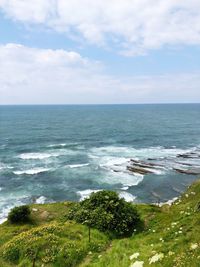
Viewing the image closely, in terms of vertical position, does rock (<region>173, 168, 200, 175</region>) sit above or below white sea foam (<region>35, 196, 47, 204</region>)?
above

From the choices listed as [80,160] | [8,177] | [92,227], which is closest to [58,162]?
[80,160]

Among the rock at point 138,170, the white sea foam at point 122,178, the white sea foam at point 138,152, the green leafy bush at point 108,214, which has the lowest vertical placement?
the white sea foam at point 122,178

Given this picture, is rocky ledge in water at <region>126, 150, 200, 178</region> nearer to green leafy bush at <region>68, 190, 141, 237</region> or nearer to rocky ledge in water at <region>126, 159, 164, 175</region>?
rocky ledge in water at <region>126, 159, 164, 175</region>

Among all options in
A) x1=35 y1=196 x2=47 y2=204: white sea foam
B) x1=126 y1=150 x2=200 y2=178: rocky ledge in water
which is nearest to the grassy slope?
x1=35 y1=196 x2=47 y2=204: white sea foam

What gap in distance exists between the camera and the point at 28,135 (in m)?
131

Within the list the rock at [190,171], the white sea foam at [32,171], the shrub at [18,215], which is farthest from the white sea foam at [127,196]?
the shrub at [18,215]

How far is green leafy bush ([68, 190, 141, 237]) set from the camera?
28.8m

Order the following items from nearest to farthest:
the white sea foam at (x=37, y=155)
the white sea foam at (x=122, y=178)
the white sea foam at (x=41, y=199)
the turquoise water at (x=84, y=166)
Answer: the white sea foam at (x=41, y=199) < the turquoise water at (x=84, y=166) < the white sea foam at (x=122, y=178) < the white sea foam at (x=37, y=155)

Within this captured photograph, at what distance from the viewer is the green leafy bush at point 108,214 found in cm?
2880

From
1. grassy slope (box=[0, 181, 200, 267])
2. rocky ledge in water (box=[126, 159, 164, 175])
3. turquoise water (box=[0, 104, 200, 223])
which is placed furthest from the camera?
rocky ledge in water (box=[126, 159, 164, 175])

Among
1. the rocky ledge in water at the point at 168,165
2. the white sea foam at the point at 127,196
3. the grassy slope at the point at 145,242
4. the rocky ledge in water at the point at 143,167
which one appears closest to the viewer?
the grassy slope at the point at 145,242

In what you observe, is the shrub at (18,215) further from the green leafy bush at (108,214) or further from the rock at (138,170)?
the rock at (138,170)

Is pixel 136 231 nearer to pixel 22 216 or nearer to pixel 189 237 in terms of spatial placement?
pixel 189 237

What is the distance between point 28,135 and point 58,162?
5239 cm
